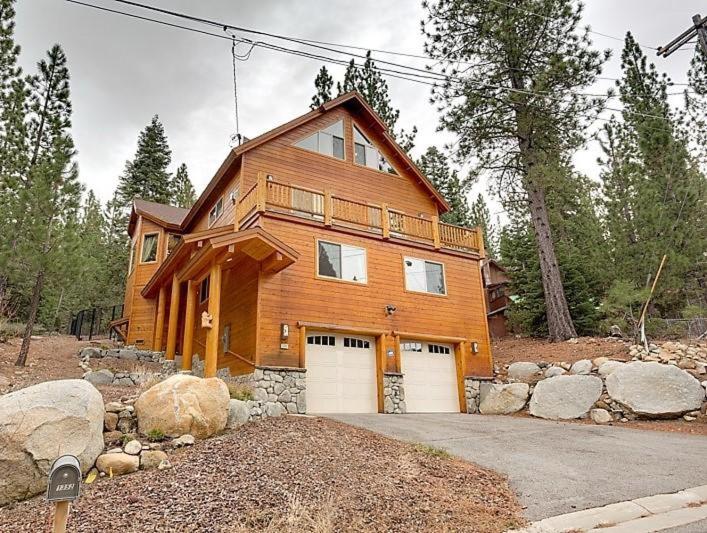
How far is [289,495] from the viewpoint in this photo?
13.9 feet

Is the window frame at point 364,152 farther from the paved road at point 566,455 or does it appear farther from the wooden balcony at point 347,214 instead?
the paved road at point 566,455

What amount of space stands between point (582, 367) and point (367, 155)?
9330 millimetres

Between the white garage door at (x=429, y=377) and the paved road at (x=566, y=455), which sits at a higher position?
the white garage door at (x=429, y=377)

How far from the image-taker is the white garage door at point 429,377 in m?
12.2

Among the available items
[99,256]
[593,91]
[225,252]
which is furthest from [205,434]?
[99,256]

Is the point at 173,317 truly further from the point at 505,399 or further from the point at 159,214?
the point at 505,399

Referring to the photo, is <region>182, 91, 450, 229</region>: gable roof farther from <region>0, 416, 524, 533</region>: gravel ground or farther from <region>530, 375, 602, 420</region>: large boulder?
<region>0, 416, 524, 533</region>: gravel ground

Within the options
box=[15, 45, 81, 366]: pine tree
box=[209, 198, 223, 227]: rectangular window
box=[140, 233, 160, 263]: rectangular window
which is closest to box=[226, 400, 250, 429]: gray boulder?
box=[15, 45, 81, 366]: pine tree

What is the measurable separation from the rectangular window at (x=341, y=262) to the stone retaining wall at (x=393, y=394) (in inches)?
102

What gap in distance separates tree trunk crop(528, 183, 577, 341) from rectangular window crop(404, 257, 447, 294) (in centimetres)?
439

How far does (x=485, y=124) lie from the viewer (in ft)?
53.3

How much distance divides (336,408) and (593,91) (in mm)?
12788

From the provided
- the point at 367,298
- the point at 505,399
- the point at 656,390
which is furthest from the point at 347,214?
the point at 656,390

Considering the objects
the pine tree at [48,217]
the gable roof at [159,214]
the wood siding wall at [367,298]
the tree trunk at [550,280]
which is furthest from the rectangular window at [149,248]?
the tree trunk at [550,280]
